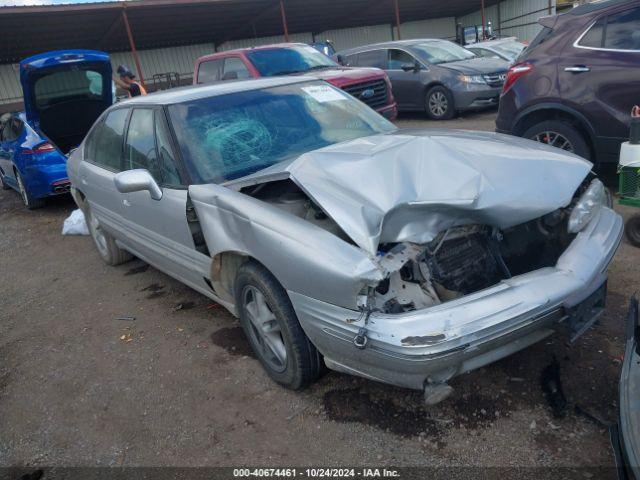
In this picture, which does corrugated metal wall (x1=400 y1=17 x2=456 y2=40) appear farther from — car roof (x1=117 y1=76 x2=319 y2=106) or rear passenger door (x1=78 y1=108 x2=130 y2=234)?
car roof (x1=117 y1=76 x2=319 y2=106)

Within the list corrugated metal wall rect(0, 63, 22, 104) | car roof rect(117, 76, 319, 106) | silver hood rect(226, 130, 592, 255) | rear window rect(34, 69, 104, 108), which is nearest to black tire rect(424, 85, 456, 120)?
rear window rect(34, 69, 104, 108)

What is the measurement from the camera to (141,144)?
3783 mm

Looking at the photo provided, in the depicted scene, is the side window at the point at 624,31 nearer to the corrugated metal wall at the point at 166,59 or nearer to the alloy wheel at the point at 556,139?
the alloy wheel at the point at 556,139

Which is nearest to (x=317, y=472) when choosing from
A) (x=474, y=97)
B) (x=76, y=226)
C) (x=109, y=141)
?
(x=109, y=141)

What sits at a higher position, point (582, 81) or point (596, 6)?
point (596, 6)

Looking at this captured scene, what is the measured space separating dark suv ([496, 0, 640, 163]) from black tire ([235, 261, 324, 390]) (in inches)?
147

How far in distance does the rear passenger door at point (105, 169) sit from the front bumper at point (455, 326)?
250cm

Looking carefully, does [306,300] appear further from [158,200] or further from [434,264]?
[158,200]

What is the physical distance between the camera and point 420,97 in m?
10.7

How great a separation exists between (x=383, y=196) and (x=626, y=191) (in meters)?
2.50

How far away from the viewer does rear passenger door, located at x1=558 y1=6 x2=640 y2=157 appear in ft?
14.9

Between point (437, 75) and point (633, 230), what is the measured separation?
7.00 metres

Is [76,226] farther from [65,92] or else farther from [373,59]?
[373,59]

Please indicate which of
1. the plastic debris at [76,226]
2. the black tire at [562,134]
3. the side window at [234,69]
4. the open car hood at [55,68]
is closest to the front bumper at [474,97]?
the side window at [234,69]
